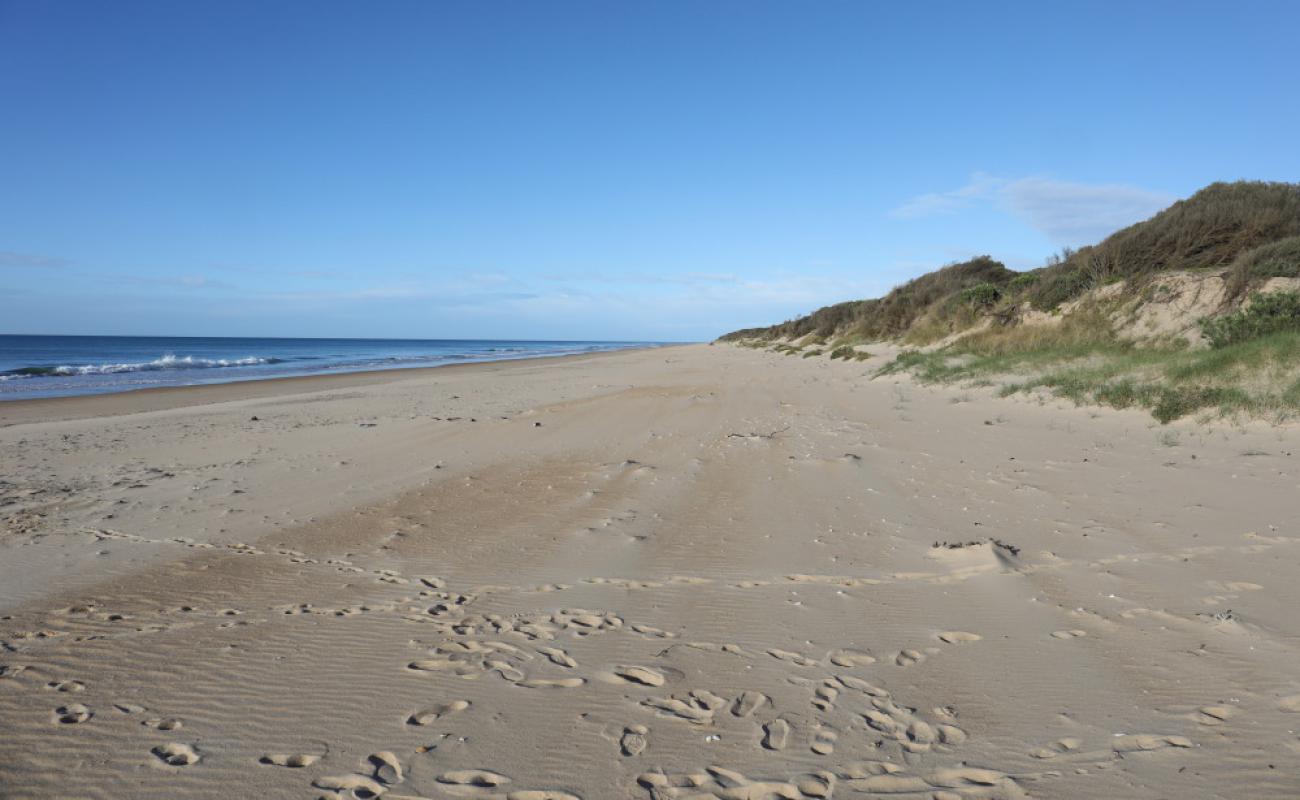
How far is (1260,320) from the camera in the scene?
10375 millimetres

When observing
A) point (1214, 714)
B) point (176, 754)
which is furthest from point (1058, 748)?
point (176, 754)

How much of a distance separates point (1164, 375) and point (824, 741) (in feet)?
31.8

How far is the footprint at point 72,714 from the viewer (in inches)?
114

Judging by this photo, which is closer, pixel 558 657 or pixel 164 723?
pixel 164 723

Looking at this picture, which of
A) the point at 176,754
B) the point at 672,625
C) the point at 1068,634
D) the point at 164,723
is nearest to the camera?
the point at 176,754

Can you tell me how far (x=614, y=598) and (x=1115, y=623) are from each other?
8.48 feet

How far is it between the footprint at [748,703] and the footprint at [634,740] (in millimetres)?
384

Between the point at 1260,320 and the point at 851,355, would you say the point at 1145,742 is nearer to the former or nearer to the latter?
the point at 1260,320

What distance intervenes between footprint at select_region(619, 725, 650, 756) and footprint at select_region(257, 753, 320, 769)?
1.13 metres

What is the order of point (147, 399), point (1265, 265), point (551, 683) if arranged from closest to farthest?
point (551, 683) → point (1265, 265) → point (147, 399)

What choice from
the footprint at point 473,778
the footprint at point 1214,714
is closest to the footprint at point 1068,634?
the footprint at point 1214,714

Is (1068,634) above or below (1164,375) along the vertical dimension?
below

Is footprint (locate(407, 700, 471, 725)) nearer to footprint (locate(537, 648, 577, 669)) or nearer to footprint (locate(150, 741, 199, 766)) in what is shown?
footprint (locate(537, 648, 577, 669))

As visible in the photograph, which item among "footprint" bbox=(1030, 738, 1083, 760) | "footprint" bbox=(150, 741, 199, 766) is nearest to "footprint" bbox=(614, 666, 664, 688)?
"footprint" bbox=(1030, 738, 1083, 760)
